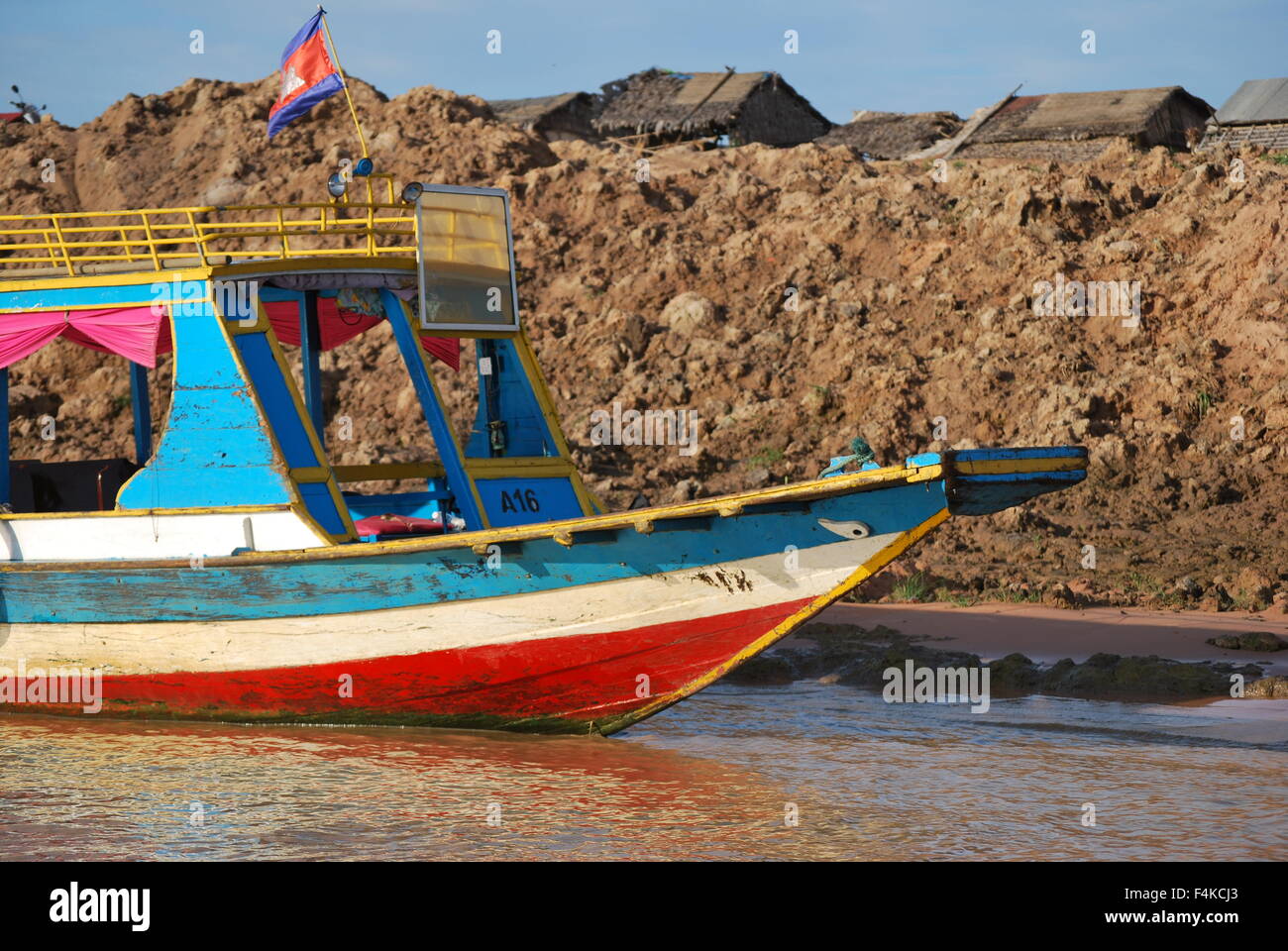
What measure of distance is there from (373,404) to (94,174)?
381 inches

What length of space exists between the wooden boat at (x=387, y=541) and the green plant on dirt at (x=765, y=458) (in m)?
6.72

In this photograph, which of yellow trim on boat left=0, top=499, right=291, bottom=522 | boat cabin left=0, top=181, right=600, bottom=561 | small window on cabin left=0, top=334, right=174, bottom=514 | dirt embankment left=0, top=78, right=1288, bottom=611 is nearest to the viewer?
yellow trim on boat left=0, top=499, right=291, bottom=522

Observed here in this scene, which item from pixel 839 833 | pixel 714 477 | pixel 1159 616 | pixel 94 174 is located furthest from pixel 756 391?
pixel 94 174

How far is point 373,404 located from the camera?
1945cm

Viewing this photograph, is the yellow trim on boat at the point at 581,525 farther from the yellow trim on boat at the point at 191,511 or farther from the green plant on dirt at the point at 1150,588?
the green plant on dirt at the point at 1150,588

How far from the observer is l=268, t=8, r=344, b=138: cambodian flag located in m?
9.73

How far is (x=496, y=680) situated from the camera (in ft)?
27.7

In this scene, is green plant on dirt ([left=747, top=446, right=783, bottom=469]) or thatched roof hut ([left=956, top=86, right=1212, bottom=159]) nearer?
green plant on dirt ([left=747, top=446, right=783, bottom=469])

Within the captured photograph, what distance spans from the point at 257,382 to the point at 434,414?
1.20 metres

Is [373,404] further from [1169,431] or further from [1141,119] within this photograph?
[1141,119]

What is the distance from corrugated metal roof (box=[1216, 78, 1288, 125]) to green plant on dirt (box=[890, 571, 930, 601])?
1336 centimetres
